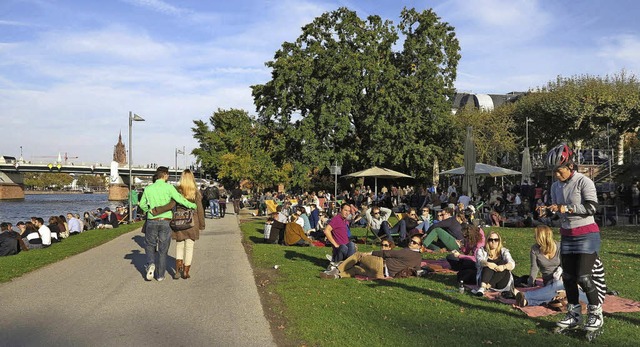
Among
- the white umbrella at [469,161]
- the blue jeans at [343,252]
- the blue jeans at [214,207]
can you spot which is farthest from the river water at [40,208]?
the blue jeans at [343,252]

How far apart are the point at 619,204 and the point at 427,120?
646 inches

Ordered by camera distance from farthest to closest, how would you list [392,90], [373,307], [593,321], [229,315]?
[392,90]
[373,307]
[229,315]
[593,321]

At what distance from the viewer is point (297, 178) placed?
121 ft

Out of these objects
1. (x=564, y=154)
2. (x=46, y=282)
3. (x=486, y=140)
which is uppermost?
(x=486, y=140)

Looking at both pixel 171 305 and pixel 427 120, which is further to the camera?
pixel 427 120

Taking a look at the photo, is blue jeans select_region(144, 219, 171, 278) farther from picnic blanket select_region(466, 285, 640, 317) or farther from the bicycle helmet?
the bicycle helmet

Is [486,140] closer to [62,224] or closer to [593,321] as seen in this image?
[62,224]

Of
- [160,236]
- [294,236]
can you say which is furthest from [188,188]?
[294,236]

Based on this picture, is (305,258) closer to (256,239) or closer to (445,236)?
(445,236)

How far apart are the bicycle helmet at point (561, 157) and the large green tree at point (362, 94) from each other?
3001 centimetres

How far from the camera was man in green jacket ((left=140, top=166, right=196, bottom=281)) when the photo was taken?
30.0 feet

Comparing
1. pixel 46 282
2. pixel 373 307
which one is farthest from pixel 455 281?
pixel 46 282

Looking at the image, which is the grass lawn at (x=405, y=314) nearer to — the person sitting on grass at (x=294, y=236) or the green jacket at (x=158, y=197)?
the green jacket at (x=158, y=197)

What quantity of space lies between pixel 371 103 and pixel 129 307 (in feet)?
102
